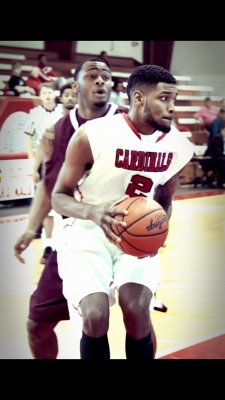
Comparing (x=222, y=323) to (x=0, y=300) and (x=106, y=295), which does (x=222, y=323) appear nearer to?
(x=106, y=295)

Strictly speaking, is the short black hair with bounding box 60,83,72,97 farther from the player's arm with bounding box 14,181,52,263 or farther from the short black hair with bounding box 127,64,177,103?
the player's arm with bounding box 14,181,52,263

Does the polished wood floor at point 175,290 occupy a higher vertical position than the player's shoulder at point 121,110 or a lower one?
lower

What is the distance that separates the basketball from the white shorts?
4.5 inches

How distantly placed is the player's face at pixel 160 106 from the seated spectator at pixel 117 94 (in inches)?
9.7

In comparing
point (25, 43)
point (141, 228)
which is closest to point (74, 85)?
point (25, 43)

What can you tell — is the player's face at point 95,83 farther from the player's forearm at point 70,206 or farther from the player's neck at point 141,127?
the player's forearm at point 70,206

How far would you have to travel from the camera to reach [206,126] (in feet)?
10.1

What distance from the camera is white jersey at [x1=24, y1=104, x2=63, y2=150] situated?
2.96 metres

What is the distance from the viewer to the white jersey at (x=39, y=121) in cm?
296

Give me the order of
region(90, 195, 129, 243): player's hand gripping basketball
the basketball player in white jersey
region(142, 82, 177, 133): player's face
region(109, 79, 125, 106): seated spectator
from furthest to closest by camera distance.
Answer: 1. region(109, 79, 125, 106): seated spectator
2. region(142, 82, 177, 133): player's face
3. the basketball player in white jersey
4. region(90, 195, 129, 243): player's hand gripping basketball

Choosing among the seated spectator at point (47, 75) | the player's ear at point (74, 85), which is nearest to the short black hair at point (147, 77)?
the player's ear at point (74, 85)

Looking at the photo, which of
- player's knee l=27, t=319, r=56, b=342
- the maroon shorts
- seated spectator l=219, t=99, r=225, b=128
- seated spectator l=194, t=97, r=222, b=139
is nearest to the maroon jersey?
the maroon shorts

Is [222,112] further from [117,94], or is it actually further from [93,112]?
[93,112]
